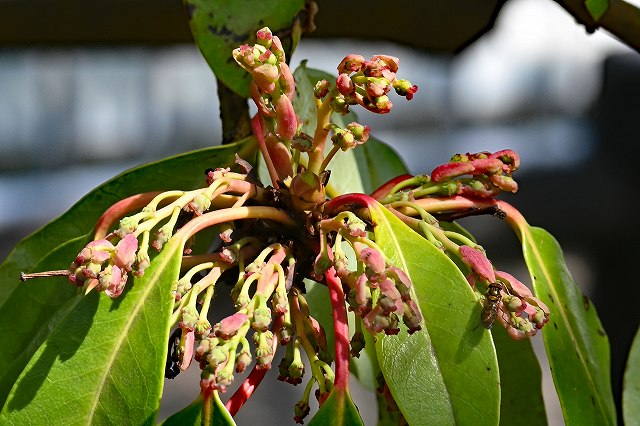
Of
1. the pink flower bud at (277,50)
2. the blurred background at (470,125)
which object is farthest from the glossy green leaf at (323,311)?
the blurred background at (470,125)

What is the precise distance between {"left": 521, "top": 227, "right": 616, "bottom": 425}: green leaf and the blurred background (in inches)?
78.2

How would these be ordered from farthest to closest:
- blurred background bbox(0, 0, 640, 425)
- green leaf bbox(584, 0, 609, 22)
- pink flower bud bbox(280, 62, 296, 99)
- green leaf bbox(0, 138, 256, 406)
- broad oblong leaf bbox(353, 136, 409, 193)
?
blurred background bbox(0, 0, 640, 425), broad oblong leaf bbox(353, 136, 409, 193), green leaf bbox(584, 0, 609, 22), green leaf bbox(0, 138, 256, 406), pink flower bud bbox(280, 62, 296, 99)

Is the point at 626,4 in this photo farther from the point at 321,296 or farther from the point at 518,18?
the point at 518,18

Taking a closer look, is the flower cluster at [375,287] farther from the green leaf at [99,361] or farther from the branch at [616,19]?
the branch at [616,19]

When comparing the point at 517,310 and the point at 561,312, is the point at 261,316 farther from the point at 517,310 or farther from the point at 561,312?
the point at 561,312

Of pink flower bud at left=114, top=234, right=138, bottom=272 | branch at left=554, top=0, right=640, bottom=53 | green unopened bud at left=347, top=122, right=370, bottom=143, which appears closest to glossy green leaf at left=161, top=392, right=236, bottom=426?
pink flower bud at left=114, top=234, right=138, bottom=272

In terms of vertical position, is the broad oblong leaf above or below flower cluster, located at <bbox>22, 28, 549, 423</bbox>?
below

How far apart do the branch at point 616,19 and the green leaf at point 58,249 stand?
382mm

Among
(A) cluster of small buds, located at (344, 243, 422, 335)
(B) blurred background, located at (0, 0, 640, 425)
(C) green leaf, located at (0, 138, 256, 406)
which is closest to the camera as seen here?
(A) cluster of small buds, located at (344, 243, 422, 335)

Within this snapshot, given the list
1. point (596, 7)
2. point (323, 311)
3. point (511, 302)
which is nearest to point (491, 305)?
point (511, 302)

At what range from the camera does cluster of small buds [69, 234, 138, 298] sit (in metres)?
0.58

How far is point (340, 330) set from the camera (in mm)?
667

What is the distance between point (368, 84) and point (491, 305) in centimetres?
19

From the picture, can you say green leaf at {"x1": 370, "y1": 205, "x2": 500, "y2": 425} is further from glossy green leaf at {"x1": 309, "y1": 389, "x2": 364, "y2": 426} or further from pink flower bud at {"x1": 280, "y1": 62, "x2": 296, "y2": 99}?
pink flower bud at {"x1": 280, "y1": 62, "x2": 296, "y2": 99}
